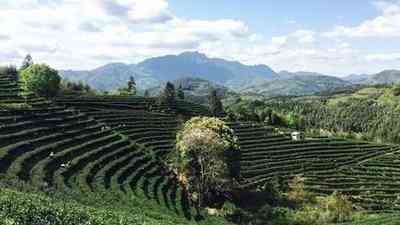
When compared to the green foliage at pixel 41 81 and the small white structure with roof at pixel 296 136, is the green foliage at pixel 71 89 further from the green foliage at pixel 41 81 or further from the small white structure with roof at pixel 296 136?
the small white structure with roof at pixel 296 136

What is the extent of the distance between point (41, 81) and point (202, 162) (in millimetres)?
47689

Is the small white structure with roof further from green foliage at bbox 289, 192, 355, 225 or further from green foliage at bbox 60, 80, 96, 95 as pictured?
green foliage at bbox 60, 80, 96, 95

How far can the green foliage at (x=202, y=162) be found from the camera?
67.6 metres

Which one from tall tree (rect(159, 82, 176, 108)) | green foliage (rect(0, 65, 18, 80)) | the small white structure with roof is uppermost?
green foliage (rect(0, 65, 18, 80))

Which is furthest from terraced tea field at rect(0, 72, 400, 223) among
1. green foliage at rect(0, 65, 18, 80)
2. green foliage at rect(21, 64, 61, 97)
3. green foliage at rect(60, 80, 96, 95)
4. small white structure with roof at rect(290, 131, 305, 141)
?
green foliage at rect(0, 65, 18, 80)

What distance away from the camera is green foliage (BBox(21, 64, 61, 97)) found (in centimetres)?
10212

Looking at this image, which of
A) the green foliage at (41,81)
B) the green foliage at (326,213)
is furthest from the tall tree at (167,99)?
the green foliage at (326,213)

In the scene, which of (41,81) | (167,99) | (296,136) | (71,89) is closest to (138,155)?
(41,81)

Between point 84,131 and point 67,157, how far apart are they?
17.1 meters

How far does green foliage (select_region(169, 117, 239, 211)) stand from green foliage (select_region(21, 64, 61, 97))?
135 feet

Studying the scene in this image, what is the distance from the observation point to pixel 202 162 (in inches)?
2694

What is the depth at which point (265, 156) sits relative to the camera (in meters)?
96.9

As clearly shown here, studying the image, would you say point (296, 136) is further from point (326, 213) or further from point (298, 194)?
point (326, 213)

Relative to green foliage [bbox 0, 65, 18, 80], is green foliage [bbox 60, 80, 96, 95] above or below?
below
